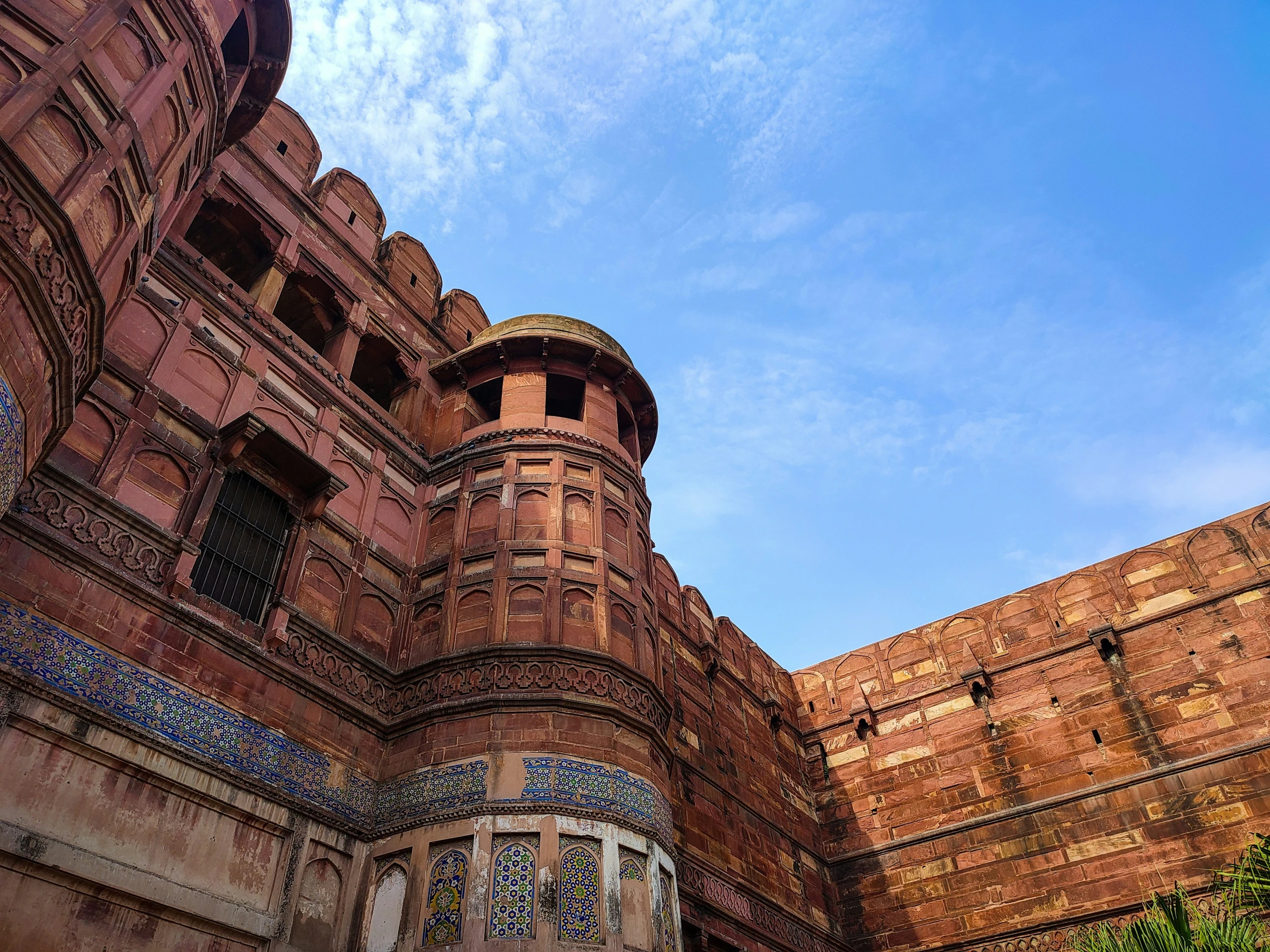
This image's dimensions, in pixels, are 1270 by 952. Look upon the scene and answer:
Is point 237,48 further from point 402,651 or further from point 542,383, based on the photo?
point 402,651

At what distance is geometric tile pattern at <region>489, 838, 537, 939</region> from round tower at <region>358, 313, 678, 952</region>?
1 centimetres

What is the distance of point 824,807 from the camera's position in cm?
1698

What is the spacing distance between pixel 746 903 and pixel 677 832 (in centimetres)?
176

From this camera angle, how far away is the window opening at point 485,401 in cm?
1351

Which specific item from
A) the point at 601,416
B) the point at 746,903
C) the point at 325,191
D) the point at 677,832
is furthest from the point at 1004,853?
the point at 325,191

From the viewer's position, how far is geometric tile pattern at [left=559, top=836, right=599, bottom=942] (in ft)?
25.4

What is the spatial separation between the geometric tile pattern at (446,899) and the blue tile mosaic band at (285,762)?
477 mm

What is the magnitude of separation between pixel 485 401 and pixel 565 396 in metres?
1.21

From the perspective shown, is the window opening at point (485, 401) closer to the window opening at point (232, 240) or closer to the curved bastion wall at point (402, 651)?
the curved bastion wall at point (402, 651)

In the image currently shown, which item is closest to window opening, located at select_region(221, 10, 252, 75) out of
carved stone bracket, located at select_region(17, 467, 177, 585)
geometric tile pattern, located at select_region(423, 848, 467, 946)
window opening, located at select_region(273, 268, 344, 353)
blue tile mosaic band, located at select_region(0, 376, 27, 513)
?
window opening, located at select_region(273, 268, 344, 353)

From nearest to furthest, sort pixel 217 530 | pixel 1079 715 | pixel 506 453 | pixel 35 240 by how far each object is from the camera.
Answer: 1. pixel 35 240
2. pixel 217 530
3. pixel 506 453
4. pixel 1079 715

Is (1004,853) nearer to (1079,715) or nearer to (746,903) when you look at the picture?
(1079,715)

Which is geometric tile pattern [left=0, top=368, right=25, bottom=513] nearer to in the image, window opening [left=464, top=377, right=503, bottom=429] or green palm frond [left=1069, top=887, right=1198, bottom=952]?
window opening [left=464, top=377, right=503, bottom=429]

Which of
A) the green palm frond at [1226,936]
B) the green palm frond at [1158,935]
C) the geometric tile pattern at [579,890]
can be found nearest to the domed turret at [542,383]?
the geometric tile pattern at [579,890]
